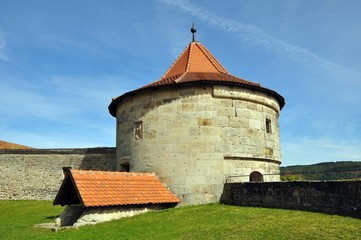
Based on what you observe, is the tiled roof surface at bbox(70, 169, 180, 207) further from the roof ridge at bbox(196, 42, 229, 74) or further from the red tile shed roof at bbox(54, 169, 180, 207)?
the roof ridge at bbox(196, 42, 229, 74)

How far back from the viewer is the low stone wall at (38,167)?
20531mm

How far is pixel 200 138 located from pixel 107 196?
14.4ft

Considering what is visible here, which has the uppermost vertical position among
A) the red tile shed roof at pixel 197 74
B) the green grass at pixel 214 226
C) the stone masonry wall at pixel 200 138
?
the red tile shed roof at pixel 197 74

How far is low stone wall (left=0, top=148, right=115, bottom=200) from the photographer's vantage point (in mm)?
20531

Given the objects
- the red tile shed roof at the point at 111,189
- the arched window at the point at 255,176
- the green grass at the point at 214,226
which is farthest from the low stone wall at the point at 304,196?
the red tile shed roof at the point at 111,189

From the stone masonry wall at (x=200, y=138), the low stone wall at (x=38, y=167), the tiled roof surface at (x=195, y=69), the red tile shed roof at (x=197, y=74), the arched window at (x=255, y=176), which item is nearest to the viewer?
the stone masonry wall at (x=200, y=138)

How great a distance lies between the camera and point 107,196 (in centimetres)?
1098

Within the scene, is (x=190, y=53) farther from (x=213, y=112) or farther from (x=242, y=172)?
(x=242, y=172)

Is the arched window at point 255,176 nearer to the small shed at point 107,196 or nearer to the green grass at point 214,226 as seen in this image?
the green grass at point 214,226

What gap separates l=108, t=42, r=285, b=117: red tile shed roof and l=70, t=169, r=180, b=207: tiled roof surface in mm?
4041

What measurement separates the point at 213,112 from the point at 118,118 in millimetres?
5217

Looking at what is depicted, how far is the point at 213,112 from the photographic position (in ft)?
45.2

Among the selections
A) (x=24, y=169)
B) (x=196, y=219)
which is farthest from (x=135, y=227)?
(x=24, y=169)

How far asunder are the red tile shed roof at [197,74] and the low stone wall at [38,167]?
4.03 metres
